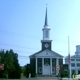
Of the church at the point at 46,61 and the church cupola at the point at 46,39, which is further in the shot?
the church cupola at the point at 46,39

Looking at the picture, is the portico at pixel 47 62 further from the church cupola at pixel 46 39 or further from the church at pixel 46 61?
the church cupola at pixel 46 39

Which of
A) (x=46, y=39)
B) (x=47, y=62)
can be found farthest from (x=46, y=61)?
(x=46, y=39)

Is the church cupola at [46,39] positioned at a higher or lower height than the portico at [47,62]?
higher

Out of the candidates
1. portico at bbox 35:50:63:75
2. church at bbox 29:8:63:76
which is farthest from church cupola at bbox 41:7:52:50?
portico at bbox 35:50:63:75

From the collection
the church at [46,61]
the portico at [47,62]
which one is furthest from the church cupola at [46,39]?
the portico at [47,62]

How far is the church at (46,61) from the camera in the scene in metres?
69.2

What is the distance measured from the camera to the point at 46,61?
2808 inches

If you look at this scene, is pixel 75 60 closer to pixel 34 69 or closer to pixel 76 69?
pixel 76 69

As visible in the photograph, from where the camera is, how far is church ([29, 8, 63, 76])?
227ft

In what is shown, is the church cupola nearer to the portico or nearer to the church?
the church

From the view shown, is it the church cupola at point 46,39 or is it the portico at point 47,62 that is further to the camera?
the church cupola at point 46,39

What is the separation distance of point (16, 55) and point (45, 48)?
16749 mm

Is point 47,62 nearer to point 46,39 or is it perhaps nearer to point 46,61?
point 46,61

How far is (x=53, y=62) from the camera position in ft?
233
